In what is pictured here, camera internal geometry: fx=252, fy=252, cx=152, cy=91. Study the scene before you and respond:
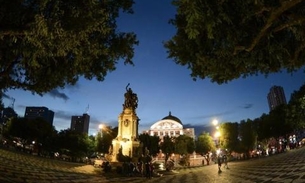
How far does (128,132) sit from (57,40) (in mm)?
27189

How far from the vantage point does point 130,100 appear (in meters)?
37.9

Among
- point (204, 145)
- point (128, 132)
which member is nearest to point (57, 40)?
point (128, 132)

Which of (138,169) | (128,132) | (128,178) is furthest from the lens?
(128,132)

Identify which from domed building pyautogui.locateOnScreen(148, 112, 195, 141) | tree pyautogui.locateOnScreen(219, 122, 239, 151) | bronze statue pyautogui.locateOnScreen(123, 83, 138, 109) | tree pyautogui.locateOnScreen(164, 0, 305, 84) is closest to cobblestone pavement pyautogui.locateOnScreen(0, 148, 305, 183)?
tree pyautogui.locateOnScreen(164, 0, 305, 84)

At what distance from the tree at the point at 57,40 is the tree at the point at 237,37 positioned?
3.26 metres

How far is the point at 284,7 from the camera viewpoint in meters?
7.92

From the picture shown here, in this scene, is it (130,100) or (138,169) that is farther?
(130,100)

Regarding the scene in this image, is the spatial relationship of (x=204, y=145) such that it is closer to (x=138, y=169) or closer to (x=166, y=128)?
(x=166, y=128)

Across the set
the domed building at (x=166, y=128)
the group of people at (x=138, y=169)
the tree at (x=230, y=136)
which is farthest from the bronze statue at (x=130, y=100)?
the domed building at (x=166, y=128)

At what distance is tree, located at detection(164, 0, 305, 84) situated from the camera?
28.1ft

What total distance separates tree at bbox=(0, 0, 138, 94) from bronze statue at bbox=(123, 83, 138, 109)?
22953 millimetres

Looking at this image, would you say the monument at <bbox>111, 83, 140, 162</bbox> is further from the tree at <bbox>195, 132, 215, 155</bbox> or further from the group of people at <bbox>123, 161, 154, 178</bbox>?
the tree at <bbox>195, 132, 215, 155</bbox>

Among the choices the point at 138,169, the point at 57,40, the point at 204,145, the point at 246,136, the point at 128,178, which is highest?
the point at 246,136

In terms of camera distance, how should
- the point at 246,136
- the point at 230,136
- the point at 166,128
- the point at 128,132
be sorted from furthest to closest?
the point at 166,128 < the point at 230,136 < the point at 246,136 < the point at 128,132
